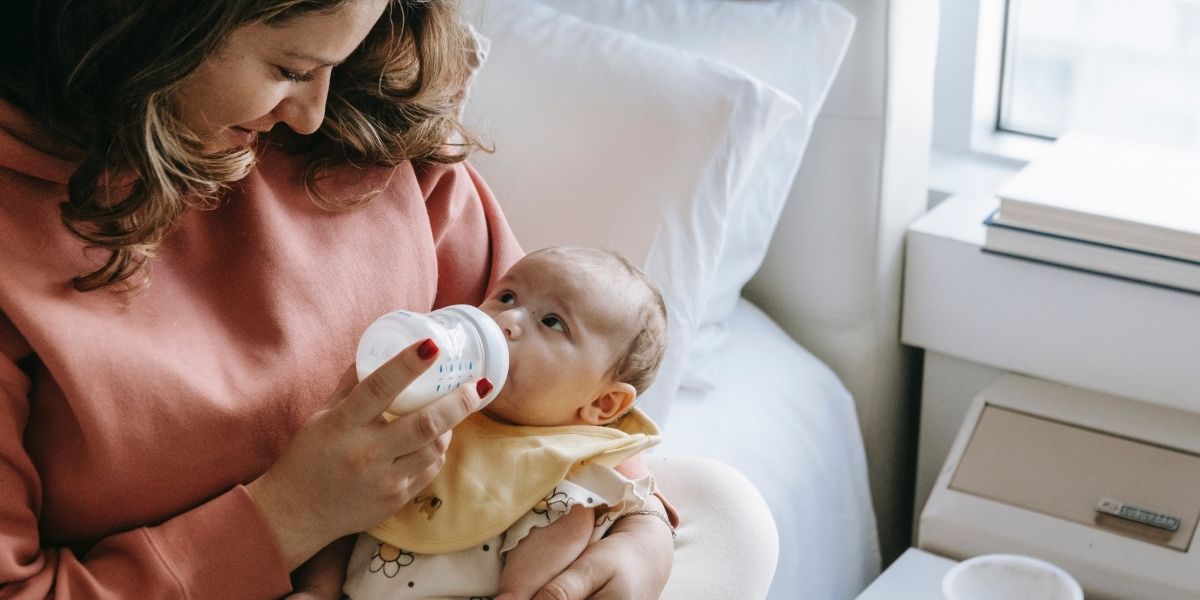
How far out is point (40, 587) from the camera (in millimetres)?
919

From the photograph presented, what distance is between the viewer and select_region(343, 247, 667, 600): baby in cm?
103

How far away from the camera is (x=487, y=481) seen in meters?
1.05

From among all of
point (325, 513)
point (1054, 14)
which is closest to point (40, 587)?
point (325, 513)

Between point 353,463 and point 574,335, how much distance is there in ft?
0.77

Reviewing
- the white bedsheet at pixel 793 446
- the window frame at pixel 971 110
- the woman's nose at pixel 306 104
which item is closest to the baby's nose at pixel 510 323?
the woman's nose at pixel 306 104

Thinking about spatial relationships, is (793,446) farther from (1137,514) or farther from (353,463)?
(353,463)

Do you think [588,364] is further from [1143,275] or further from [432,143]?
[1143,275]

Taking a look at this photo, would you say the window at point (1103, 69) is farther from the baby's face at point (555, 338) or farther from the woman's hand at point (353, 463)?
the woman's hand at point (353, 463)

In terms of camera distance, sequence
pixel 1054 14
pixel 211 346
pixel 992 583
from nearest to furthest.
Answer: pixel 211 346 < pixel 992 583 < pixel 1054 14

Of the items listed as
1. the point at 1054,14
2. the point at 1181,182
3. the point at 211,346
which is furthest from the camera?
the point at 1054,14

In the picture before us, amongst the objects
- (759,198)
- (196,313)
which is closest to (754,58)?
(759,198)

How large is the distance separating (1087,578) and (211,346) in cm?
106

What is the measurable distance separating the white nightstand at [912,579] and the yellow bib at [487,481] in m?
0.52

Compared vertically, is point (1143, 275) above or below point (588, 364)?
below
